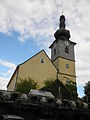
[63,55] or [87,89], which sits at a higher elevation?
[63,55]

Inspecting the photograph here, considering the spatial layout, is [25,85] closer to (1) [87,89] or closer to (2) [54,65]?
(2) [54,65]

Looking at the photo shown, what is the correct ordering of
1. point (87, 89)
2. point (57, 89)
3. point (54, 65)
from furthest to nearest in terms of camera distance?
point (87, 89) < point (54, 65) < point (57, 89)

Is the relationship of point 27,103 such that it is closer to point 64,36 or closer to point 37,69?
A: point 37,69

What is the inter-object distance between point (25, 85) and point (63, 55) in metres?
11.7

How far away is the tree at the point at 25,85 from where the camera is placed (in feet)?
97.0

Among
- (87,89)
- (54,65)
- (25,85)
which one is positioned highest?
(54,65)

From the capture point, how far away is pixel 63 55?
38.5m

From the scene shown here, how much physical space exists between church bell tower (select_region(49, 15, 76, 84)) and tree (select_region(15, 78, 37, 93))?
5.92m

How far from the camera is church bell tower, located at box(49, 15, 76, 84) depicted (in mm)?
36078

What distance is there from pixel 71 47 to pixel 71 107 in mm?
24655

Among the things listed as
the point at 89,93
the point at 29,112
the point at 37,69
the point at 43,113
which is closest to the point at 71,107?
the point at 43,113

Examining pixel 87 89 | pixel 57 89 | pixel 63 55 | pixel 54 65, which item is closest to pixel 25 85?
pixel 57 89

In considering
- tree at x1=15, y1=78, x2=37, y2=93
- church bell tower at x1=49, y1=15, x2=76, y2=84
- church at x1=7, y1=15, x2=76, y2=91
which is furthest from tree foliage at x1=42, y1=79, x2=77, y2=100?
church bell tower at x1=49, y1=15, x2=76, y2=84

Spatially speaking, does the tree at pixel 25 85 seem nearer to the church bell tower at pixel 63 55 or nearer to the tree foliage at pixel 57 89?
the tree foliage at pixel 57 89
